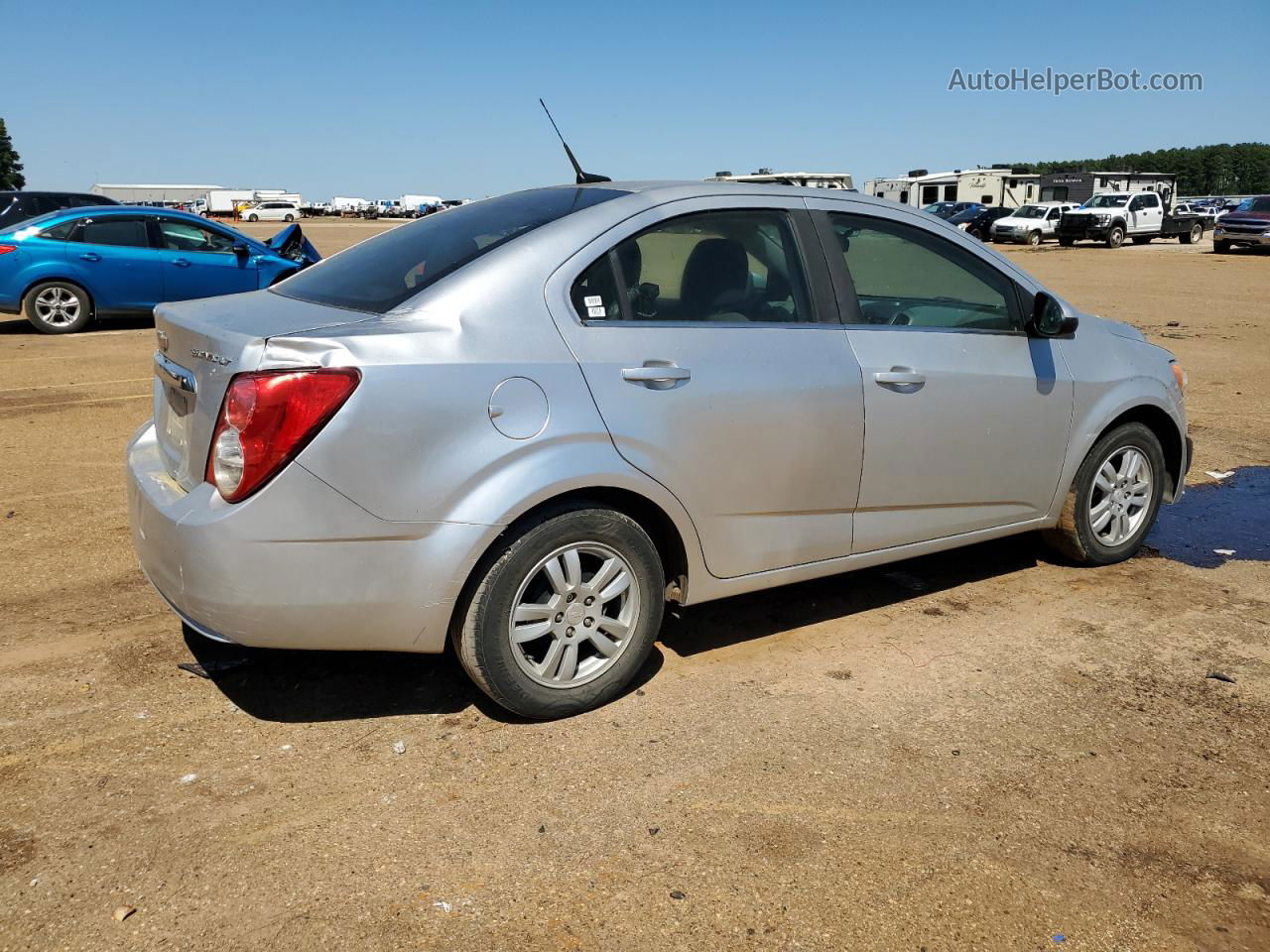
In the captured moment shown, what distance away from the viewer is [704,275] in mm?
3848

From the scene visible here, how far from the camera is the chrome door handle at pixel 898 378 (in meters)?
3.98

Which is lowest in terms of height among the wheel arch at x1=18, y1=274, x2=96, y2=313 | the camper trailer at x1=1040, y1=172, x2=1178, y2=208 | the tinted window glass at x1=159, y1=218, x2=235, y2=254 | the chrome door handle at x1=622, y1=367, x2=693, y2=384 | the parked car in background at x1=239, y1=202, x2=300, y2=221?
the chrome door handle at x1=622, y1=367, x2=693, y2=384

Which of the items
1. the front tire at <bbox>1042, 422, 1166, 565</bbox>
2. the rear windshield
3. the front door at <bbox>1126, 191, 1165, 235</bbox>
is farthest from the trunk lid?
the front door at <bbox>1126, 191, 1165, 235</bbox>

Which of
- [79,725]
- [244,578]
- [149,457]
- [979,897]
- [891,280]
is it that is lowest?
[979,897]

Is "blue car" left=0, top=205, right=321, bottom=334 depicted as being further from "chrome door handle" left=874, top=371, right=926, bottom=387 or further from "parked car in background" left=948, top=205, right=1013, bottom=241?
"parked car in background" left=948, top=205, right=1013, bottom=241

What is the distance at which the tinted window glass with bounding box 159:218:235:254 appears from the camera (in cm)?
1311

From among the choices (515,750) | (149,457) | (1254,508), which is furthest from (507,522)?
(1254,508)

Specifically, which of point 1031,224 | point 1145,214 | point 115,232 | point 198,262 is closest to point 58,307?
point 115,232

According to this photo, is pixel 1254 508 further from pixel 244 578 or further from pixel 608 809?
pixel 244 578

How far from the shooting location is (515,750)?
3354mm

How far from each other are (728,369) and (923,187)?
5742 cm

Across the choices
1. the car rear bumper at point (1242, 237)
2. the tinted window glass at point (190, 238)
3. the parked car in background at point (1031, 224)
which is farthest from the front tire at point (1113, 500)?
the parked car in background at point (1031, 224)

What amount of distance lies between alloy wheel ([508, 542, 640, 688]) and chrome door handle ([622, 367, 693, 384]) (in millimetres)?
546

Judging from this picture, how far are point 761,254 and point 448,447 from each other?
1.49 m
